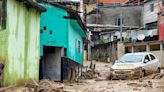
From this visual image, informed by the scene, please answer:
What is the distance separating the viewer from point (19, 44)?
13539 millimetres

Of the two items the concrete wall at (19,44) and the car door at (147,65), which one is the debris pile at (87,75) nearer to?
the car door at (147,65)

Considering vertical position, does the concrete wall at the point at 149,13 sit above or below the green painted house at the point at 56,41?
above

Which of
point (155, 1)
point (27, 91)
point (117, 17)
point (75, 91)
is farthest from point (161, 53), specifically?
point (27, 91)

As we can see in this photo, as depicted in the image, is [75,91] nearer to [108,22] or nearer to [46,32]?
[46,32]

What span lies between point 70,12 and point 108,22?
1306 inches

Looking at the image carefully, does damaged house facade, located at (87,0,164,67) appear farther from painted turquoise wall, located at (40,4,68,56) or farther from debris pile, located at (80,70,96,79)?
painted turquoise wall, located at (40,4,68,56)

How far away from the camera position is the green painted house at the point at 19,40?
12398 mm

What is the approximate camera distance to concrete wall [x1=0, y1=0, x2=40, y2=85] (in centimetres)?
1240

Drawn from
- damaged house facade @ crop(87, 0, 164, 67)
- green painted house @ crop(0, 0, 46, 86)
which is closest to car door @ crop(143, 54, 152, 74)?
green painted house @ crop(0, 0, 46, 86)

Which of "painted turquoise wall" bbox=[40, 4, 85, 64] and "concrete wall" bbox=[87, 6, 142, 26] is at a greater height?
"concrete wall" bbox=[87, 6, 142, 26]

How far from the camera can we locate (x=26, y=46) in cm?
1438

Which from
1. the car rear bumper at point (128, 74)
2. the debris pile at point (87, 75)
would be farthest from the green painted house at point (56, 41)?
the debris pile at point (87, 75)

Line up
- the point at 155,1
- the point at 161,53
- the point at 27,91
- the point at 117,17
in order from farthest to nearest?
the point at 117,17
the point at 155,1
the point at 161,53
the point at 27,91

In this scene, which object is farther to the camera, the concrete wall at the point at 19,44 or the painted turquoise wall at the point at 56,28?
the painted turquoise wall at the point at 56,28
